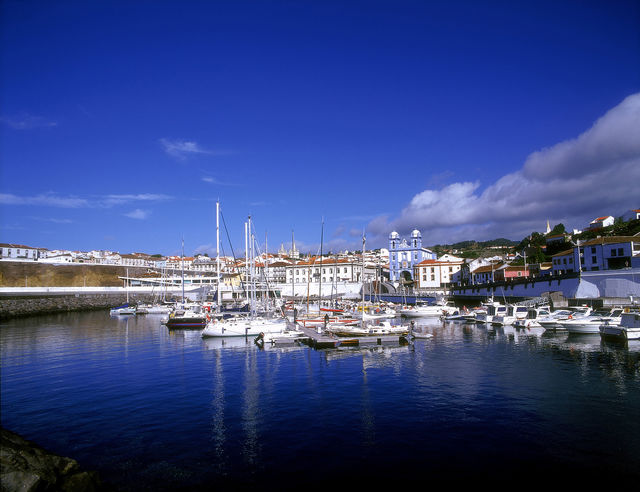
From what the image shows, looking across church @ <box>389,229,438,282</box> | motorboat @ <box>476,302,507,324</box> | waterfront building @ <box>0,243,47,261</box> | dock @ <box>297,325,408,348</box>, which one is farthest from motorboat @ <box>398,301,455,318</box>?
waterfront building @ <box>0,243,47,261</box>

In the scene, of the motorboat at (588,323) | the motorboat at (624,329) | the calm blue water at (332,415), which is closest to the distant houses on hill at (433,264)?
the motorboat at (588,323)

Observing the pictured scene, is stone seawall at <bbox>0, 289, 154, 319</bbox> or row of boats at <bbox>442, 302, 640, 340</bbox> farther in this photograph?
stone seawall at <bbox>0, 289, 154, 319</bbox>

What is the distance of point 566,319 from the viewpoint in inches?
1480

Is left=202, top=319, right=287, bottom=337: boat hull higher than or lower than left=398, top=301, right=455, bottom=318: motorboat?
higher

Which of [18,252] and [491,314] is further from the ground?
[18,252]

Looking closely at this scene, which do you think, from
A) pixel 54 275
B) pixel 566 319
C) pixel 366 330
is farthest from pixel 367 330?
pixel 54 275

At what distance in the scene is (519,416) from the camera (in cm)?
1466

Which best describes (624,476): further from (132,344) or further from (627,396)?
(132,344)

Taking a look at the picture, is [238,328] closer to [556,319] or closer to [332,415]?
[332,415]

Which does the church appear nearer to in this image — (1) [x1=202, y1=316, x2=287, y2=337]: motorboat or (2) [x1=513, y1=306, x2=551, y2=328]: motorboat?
(2) [x1=513, y1=306, x2=551, y2=328]: motorboat

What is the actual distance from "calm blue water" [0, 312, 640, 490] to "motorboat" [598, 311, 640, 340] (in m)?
2.24

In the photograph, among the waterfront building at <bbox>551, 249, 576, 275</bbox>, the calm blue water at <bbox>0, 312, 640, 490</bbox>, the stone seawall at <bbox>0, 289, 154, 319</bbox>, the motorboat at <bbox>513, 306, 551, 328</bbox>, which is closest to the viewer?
the calm blue water at <bbox>0, 312, 640, 490</bbox>

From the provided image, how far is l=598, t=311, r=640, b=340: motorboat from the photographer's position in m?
29.8

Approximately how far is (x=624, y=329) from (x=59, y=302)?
76.7 meters
